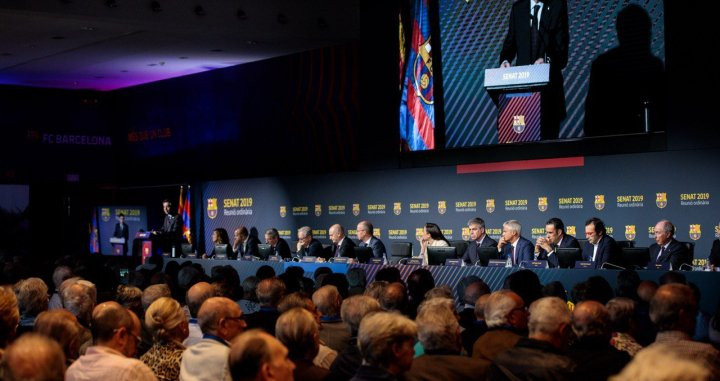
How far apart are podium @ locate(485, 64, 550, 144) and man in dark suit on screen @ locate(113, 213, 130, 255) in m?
8.96

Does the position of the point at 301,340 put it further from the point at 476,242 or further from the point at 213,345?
the point at 476,242

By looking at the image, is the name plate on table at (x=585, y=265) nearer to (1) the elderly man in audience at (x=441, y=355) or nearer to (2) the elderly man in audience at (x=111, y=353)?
(1) the elderly man in audience at (x=441, y=355)

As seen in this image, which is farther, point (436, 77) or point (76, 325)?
point (436, 77)

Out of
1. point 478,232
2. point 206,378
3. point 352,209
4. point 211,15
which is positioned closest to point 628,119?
point 478,232

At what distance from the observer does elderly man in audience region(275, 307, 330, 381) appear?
4.09 m

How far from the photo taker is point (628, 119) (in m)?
11.9

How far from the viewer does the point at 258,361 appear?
308 centimetres

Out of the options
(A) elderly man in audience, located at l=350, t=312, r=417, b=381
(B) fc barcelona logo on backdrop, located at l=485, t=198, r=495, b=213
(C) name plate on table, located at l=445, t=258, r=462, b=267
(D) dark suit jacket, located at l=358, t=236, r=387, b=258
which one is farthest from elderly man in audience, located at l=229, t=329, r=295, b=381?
(B) fc barcelona logo on backdrop, located at l=485, t=198, r=495, b=213

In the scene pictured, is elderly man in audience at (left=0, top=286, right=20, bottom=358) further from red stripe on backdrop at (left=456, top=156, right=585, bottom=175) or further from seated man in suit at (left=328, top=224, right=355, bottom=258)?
red stripe on backdrop at (left=456, top=156, right=585, bottom=175)

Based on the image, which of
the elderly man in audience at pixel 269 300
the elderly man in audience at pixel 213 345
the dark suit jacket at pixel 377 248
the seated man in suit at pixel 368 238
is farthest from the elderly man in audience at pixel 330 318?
the seated man in suit at pixel 368 238

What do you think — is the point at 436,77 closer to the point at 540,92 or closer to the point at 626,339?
Result: the point at 540,92

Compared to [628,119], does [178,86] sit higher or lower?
higher

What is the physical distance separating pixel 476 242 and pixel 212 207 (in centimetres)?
804

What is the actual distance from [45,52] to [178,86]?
11.4ft
